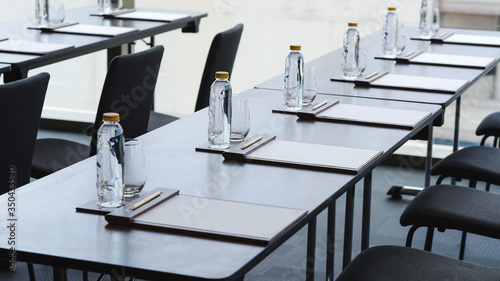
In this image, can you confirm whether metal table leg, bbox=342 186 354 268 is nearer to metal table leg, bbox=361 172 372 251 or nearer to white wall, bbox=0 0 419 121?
metal table leg, bbox=361 172 372 251

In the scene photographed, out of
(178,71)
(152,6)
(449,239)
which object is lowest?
(449,239)

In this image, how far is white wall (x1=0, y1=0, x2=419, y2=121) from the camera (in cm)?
500

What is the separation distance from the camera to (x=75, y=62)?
5.75m

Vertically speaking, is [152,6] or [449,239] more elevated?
[152,6]

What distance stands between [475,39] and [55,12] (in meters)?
2.27

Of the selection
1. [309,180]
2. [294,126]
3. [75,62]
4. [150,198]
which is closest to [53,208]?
[150,198]

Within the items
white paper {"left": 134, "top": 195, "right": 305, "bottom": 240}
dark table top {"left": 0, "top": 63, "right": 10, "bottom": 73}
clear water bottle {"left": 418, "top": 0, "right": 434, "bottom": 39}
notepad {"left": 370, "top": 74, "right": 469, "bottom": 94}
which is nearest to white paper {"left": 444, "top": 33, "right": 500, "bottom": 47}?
clear water bottle {"left": 418, "top": 0, "right": 434, "bottom": 39}

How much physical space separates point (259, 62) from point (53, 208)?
3.61m

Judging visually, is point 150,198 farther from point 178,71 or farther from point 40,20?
point 178,71

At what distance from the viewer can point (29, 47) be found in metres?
3.56

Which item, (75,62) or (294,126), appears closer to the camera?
(294,126)

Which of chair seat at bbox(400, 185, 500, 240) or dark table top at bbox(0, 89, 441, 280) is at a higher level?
dark table top at bbox(0, 89, 441, 280)

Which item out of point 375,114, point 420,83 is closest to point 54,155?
point 375,114

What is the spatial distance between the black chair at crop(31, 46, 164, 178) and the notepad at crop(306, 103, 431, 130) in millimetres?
836
